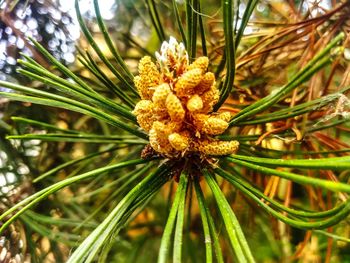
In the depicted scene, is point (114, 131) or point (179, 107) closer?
point (179, 107)

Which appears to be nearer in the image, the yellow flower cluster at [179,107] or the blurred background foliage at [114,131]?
the yellow flower cluster at [179,107]

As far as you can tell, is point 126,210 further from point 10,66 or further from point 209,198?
point 209,198

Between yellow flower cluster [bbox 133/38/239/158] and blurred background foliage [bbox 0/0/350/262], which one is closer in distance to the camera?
yellow flower cluster [bbox 133/38/239/158]
